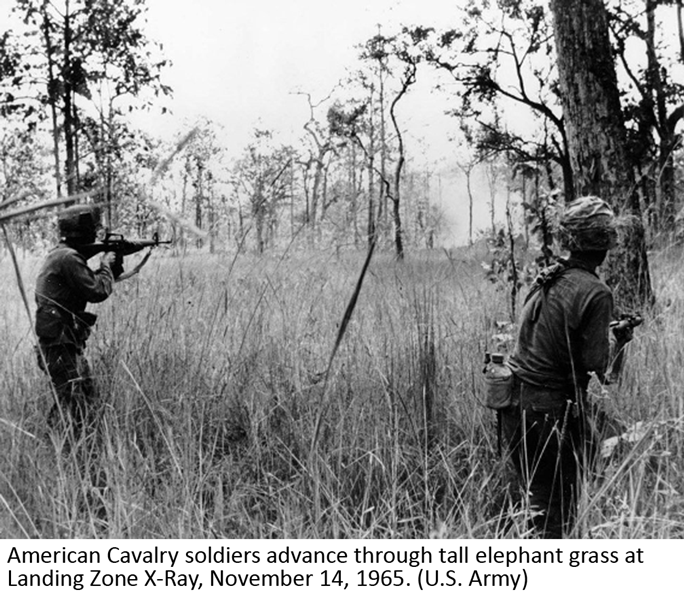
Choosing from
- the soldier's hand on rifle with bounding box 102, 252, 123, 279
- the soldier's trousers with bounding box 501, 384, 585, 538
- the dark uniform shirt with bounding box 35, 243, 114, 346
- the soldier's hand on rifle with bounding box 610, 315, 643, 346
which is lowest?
the soldier's trousers with bounding box 501, 384, 585, 538

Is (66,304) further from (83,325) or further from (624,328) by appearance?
(624,328)

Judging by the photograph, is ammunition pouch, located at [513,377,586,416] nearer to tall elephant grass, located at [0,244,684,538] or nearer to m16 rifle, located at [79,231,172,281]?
tall elephant grass, located at [0,244,684,538]

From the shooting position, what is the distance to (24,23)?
7926 mm

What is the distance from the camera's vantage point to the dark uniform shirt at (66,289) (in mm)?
3215

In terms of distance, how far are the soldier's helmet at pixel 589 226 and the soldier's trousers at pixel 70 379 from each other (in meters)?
2.20

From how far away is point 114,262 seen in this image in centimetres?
344

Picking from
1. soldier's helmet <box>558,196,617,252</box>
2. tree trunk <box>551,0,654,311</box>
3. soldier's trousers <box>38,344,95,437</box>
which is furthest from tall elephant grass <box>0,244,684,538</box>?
tree trunk <box>551,0,654,311</box>

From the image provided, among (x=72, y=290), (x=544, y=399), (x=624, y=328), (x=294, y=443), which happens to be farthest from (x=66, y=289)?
(x=624, y=328)

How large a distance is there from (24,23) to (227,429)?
291 inches

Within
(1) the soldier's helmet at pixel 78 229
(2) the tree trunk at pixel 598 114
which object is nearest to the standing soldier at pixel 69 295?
(1) the soldier's helmet at pixel 78 229

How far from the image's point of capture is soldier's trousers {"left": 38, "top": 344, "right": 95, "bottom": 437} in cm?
292
